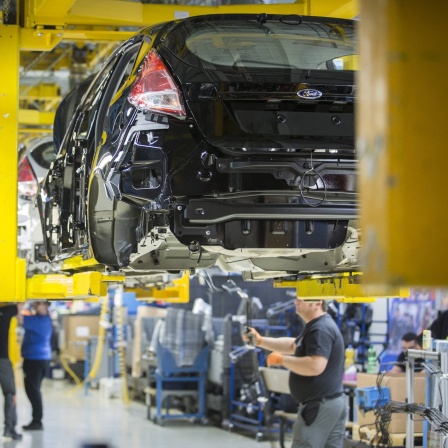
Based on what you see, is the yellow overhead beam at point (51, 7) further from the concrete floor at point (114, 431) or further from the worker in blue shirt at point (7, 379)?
the worker in blue shirt at point (7, 379)

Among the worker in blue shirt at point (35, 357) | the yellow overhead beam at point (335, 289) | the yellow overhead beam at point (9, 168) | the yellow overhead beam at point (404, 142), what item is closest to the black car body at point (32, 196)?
the yellow overhead beam at point (335, 289)

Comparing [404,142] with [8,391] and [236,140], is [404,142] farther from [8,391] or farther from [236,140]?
[8,391]

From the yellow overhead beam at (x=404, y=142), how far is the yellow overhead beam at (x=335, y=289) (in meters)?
4.27

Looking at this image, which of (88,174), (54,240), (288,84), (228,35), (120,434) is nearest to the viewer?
(288,84)

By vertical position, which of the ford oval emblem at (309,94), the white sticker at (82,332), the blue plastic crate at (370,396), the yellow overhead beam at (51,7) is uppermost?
the yellow overhead beam at (51,7)

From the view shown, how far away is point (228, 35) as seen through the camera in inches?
196

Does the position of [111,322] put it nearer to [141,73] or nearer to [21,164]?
[21,164]

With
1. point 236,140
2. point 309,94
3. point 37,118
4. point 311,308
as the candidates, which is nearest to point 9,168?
point 236,140

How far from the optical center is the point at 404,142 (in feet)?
6.17

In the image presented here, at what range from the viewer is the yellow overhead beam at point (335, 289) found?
6.62m

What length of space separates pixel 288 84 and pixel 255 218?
66 cm

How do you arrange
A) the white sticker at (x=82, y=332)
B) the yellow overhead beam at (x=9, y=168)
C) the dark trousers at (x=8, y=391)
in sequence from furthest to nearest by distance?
the white sticker at (x=82, y=332) → the dark trousers at (x=8, y=391) → the yellow overhead beam at (x=9, y=168)

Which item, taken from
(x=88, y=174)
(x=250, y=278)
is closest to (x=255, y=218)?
(x=88, y=174)

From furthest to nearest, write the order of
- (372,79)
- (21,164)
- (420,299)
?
(420,299) < (21,164) < (372,79)
